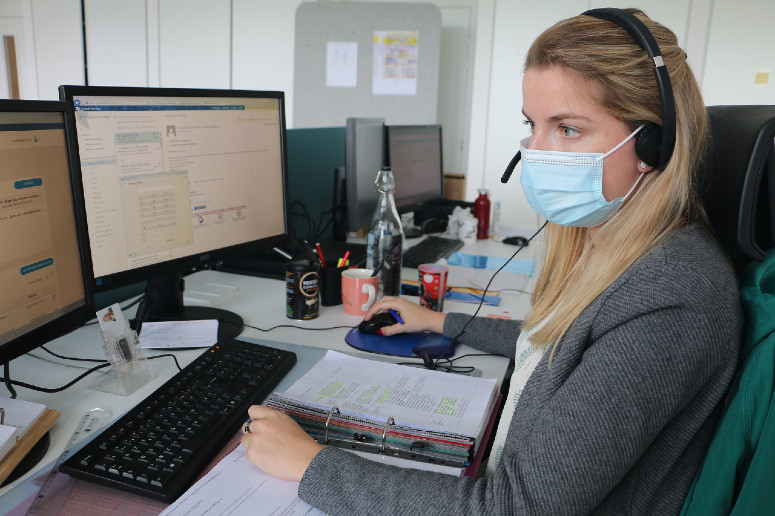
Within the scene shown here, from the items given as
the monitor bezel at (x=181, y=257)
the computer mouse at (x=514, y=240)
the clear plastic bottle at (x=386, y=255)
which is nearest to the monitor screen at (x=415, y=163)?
the computer mouse at (x=514, y=240)

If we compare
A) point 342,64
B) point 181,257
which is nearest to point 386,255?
point 181,257

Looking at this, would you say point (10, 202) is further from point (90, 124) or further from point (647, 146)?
point (647, 146)

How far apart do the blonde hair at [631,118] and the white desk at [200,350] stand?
1.19 feet

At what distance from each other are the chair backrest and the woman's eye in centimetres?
19

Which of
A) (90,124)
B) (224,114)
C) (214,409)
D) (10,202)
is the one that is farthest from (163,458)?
(224,114)

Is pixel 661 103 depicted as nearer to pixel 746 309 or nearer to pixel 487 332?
pixel 746 309

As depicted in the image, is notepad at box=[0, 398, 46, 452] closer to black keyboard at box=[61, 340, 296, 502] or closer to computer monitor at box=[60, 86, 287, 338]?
black keyboard at box=[61, 340, 296, 502]

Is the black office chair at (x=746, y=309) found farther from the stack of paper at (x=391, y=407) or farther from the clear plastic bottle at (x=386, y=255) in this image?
the clear plastic bottle at (x=386, y=255)

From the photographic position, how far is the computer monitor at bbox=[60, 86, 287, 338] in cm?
102

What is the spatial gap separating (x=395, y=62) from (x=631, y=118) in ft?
11.0

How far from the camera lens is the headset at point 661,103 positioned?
2.46 ft

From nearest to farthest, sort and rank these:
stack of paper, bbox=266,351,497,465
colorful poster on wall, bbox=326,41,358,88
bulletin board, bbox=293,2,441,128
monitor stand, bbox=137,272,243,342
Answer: stack of paper, bbox=266,351,497,465, monitor stand, bbox=137,272,243,342, bulletin board, bbox=293,2,441,128, colorful poster on wall, bbox=326,41,358,88

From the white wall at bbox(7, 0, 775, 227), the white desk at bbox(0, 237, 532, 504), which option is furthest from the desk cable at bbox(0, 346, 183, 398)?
the white wall at bbox(7, 0, 775, 227)

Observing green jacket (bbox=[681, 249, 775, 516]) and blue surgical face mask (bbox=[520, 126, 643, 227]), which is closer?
green jacket (bbox=[681, 249, 775, 516])
